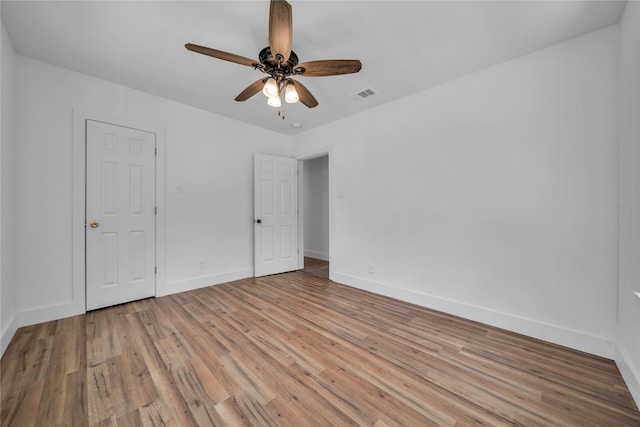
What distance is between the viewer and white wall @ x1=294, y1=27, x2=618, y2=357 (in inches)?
75.2

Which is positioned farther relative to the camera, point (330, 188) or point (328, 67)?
point (330, 188)

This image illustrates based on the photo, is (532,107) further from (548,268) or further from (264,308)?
(264,308)

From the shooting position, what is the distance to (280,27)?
151 centimetres

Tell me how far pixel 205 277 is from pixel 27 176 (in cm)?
211

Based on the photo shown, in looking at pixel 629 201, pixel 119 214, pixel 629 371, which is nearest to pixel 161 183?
pixel 119 214

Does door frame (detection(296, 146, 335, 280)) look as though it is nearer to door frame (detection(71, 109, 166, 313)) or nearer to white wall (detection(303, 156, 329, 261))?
white wall (detection(303, 156, 329, 261))

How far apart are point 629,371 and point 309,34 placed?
327cm

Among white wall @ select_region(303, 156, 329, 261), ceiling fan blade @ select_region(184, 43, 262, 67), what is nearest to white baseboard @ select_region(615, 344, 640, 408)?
ceiling fan blade @ select_region(184, 43, 262, 67)

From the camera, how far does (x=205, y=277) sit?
3.51 meters

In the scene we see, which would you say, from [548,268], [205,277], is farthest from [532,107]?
[205,277]

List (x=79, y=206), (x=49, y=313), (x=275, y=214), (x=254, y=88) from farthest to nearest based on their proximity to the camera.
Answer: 1. (x=275, y=214)
2. (x=79, y=206)
3. (x=49, y=313)
4. (x=254, y=88)

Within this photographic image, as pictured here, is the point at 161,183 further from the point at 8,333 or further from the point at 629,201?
the point at 629,201

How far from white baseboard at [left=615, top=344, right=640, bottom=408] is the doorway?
4.09m

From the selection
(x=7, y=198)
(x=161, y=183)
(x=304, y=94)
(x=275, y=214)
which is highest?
(x=304, y=94)
